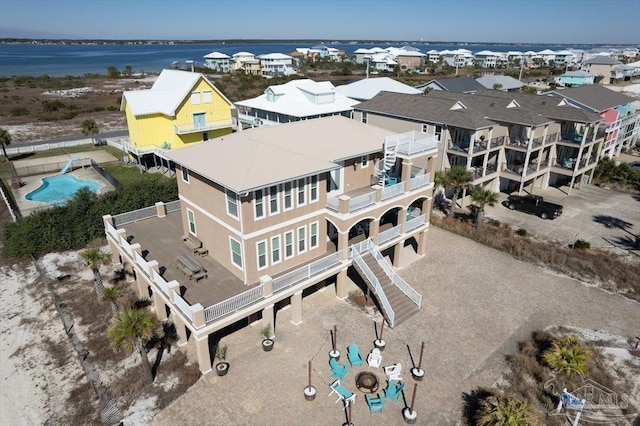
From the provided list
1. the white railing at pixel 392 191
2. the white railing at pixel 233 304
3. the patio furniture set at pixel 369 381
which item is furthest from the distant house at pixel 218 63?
the patio furniture set at pixel 369 381

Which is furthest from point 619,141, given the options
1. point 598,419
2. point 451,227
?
point 598,419

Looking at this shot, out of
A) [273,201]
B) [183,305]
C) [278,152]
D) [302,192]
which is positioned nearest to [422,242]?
[302,192]

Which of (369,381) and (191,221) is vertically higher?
(191,221)

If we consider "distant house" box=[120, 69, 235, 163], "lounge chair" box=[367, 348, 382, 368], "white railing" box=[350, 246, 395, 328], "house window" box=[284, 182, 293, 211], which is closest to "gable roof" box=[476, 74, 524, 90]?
"distant house" box=[120, 69, 235, 163]

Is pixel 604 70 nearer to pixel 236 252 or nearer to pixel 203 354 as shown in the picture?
pixel 236 252

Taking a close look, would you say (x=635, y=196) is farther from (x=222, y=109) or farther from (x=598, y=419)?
(x=222, y=109)

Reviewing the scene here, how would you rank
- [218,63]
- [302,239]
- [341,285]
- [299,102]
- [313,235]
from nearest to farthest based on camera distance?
[302,239], [313,235], [341,285], [299,102], [218,63]

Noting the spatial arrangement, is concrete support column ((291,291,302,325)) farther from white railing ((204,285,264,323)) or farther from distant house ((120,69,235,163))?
distant house ((120,69,235,163))
